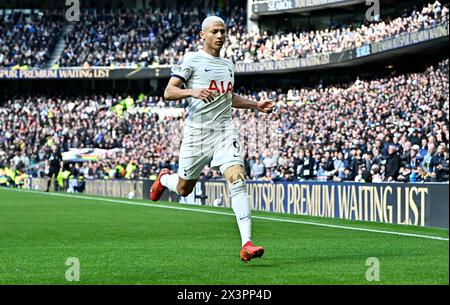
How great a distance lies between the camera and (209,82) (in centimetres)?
982

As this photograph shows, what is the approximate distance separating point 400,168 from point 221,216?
412 centimetres

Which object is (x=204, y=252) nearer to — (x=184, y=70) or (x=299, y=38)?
(x=184, y=70)

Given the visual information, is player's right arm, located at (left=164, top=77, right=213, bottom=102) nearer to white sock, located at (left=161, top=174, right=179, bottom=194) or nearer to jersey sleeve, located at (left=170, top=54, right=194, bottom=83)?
jersey sleeve, located at (left=170, top=54, right=194, bottom=83)

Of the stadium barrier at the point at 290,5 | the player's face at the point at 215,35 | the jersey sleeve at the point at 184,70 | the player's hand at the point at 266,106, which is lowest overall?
the player's hand at the point at 266,106

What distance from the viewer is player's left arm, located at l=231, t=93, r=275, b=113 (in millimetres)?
9891

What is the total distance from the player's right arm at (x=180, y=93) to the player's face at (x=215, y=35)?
0.51m

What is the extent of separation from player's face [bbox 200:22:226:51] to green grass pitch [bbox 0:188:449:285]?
225 centimetres

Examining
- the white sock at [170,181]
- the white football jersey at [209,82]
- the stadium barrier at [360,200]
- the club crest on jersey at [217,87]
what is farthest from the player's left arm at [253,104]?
the stadium barrier at [360,200]

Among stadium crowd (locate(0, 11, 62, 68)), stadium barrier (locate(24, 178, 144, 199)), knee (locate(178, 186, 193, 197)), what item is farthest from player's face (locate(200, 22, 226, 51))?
stadium crowd (locate(0, 11, 62, 68))

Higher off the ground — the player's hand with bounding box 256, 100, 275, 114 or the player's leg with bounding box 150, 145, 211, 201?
the player's hand with bounding box 256, 100, 275, 114

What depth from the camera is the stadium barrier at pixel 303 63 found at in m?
38.0

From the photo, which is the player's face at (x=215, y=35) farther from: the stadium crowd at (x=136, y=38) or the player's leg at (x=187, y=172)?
the stadium crowd at (x=136, y=38)

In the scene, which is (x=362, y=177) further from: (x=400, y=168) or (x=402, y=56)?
(x=402, y=56)

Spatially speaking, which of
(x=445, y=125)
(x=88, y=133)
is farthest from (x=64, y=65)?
(x=445, y=125)
